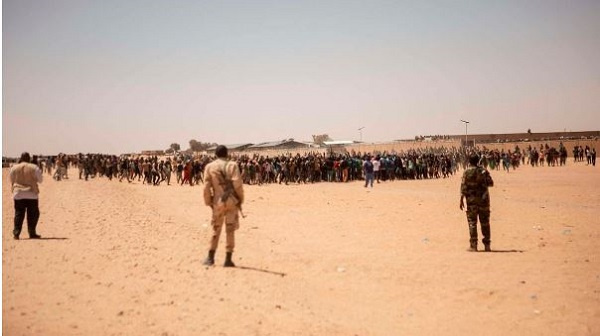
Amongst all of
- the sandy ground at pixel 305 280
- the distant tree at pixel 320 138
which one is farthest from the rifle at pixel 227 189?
the distant tree at pixel 320 138

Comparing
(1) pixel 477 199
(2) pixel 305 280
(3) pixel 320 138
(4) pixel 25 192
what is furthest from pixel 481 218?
(3) pixel 320 138

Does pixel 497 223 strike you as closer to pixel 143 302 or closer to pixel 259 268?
pixel 259 268

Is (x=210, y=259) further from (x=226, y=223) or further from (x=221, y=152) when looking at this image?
(x=221, y=152)

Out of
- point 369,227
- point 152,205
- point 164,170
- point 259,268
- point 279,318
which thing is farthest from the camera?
point 164,170

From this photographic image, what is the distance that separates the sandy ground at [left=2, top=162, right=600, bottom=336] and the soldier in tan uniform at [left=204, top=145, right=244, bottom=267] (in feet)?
1.26

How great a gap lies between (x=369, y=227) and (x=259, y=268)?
5.09 m

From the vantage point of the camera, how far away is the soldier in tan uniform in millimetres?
6961

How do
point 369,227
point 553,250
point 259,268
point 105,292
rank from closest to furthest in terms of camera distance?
1. point 105,292
2. point 259,268
3. point 553,250
4. point 369,227

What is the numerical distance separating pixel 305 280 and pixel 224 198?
168cm

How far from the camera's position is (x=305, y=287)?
6344 mm

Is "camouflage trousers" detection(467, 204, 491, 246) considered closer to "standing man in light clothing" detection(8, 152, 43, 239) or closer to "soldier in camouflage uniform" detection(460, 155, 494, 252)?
"soldier in camouflage uniform" detection(460, 155, 494, 252)

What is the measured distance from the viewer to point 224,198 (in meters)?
6.94

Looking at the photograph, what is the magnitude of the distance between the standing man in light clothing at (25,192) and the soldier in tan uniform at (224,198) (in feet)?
13.8

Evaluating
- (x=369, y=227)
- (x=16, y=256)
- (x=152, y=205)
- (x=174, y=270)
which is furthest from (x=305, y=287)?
(x=152, y=205)
